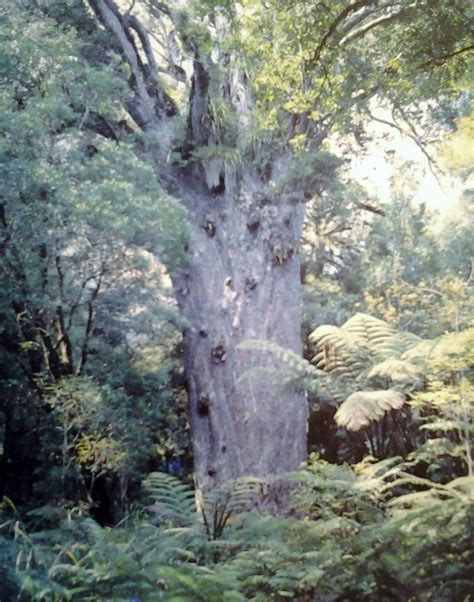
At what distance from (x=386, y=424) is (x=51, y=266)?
337 centimetres

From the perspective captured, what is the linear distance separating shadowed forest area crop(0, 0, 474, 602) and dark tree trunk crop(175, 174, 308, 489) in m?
0.03

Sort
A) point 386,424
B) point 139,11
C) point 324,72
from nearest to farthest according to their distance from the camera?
point 324,72
point 386,424
point 139,11

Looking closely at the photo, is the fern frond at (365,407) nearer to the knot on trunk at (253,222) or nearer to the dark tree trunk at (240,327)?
the dark tree trunk at (240,327)

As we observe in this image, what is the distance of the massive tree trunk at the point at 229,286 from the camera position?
5.90 meters

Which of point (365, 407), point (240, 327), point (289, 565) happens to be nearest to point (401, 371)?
point (365, 407)

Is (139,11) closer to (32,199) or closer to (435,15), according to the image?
(32,199)

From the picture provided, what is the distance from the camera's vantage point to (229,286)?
6816mm

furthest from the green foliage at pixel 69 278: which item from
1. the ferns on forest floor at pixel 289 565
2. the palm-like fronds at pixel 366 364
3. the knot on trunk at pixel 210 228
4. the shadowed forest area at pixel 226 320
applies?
the ferns on forest floor at pixel 289 565

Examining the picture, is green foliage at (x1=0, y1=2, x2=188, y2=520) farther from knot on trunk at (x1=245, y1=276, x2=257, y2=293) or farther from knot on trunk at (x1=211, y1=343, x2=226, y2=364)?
knot on trunk at (x1=245, y1=276, x2=257, y2=293)

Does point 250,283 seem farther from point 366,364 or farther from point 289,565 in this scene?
point 289,565

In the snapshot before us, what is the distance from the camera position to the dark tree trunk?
230 inches

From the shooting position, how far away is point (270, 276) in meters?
6.79

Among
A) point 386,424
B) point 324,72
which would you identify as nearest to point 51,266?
point 324,72

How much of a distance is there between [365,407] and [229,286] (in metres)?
2.64
